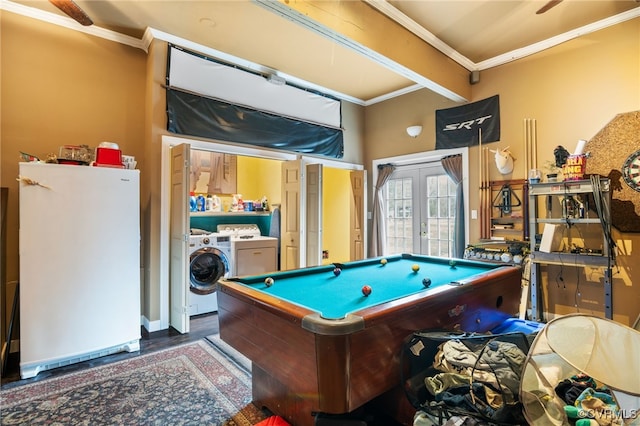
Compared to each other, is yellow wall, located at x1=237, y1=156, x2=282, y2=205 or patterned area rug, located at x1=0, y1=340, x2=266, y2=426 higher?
yellow wall, located at x1=237, y1=156, x2=282, y2=205

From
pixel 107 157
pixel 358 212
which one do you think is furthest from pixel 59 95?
pixel 358 212

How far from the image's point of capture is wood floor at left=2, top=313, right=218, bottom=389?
2.49 m

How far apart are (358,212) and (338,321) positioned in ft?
13.6

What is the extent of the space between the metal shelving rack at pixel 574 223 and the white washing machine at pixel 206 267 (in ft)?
11.8

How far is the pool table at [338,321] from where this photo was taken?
129 centimetres

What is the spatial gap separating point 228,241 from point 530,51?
172 inches

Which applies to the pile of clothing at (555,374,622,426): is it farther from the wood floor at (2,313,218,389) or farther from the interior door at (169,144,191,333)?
the interior door at (169,144,191,333)

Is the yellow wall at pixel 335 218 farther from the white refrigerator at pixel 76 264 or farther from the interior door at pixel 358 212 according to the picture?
the white refrigerator at pixel 76 264

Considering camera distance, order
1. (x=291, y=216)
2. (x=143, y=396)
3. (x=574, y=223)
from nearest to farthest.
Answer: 1. (x=143, y=396)
2. (x=574, y=223)
3. (x=291, y=216)

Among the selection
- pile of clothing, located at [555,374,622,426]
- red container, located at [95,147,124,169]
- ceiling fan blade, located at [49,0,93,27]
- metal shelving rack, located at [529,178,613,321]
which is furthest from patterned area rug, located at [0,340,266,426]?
metal shelving rack, located at [529,178,613,321]

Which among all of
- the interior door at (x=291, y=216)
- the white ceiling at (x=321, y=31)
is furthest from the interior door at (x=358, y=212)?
the white ceiling at (x=321, y=31)

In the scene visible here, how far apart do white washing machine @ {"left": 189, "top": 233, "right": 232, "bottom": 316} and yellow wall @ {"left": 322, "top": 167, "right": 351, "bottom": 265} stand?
7.75 feet

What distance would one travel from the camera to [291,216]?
4555 mm

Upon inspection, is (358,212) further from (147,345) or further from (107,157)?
(107,157)
